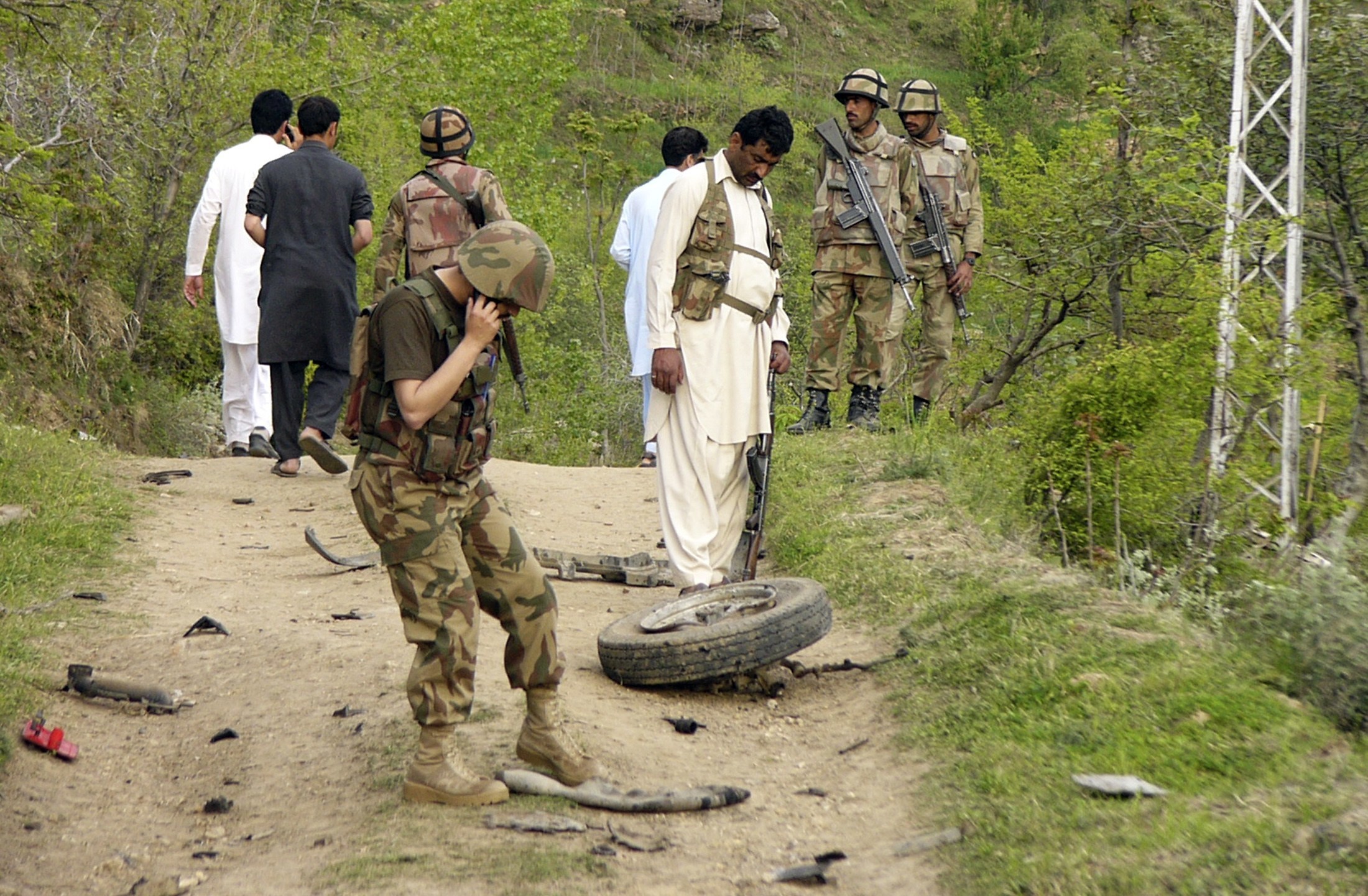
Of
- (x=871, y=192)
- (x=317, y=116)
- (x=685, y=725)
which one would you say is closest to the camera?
(x=685, y=725)

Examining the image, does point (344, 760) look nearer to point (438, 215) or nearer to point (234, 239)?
point (438, 215)

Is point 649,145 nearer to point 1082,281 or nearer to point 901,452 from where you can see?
point 1082,281

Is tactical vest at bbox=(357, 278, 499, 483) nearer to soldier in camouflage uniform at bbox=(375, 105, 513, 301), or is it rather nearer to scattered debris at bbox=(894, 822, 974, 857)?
→ scattered debris at bbox=(894, 822, 974, 857)

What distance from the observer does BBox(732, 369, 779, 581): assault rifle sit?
650cm

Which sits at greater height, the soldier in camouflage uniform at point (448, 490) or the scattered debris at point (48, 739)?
the soldier in camouflage uniform at point (448, 490)

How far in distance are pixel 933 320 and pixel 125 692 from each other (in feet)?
20.6

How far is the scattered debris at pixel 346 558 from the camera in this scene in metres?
7.17

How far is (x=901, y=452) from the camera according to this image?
902 cm

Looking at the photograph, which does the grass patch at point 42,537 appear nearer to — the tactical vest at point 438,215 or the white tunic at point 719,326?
the tactical vest at point 438,215

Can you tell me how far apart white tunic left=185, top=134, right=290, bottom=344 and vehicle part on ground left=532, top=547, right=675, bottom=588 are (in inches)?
126

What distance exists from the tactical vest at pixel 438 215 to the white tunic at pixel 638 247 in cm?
207

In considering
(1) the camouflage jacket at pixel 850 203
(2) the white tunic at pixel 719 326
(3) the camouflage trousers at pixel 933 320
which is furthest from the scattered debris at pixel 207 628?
(3) the camouflage trousers at pixel 933 320

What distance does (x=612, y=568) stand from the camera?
7.35 m

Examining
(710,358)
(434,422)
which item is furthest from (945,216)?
(434,422)
